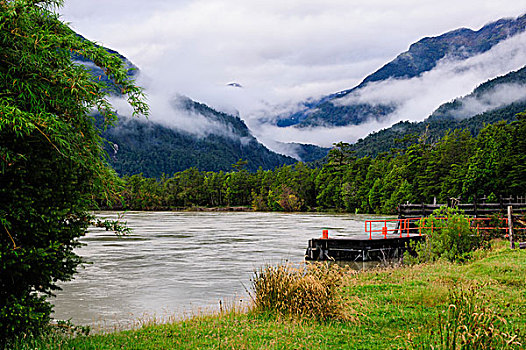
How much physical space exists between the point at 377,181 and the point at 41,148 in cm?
9522

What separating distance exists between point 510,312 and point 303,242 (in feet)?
91.6

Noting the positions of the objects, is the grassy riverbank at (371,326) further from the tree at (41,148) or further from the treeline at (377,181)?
the treeline at (377,181)

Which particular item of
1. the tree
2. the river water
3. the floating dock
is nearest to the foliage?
the floating dock

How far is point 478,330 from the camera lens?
5.62 m

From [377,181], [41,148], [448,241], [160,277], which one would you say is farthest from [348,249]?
[377,181]

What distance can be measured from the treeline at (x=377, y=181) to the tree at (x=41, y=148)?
3.93ft

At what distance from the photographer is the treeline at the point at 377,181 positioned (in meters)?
59.3

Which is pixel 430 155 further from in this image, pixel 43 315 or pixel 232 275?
pixel 43 315

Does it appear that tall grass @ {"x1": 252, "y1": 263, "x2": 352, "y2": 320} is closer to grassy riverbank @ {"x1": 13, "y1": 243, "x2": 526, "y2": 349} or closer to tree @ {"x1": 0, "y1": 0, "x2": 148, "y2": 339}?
grassy riverbank @ {"x1": 13, "y1": 243, "x2": 526, "y2": 349}

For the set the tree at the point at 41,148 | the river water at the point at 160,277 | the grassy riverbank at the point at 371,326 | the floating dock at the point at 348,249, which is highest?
the tree at the point at 41,148

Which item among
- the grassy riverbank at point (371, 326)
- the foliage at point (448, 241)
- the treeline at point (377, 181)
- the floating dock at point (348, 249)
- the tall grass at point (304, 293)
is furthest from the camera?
the treeline at point (377, 181)

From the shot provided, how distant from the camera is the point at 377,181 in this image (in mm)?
98188

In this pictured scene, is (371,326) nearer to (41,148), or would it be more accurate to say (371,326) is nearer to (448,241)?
(41,148)

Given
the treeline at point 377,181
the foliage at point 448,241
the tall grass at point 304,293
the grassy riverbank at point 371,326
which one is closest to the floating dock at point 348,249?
the foliage at point 448,241
